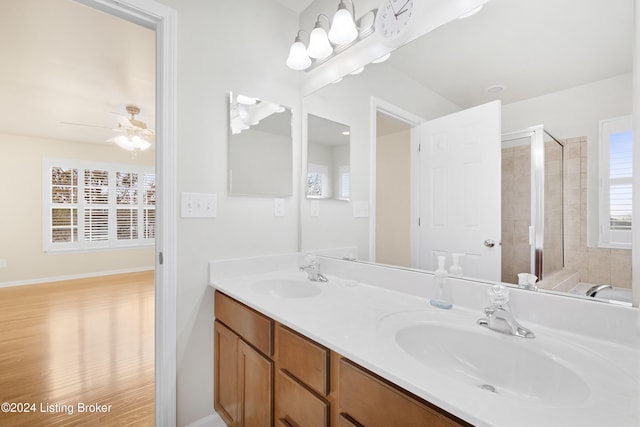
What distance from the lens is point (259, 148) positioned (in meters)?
1.75

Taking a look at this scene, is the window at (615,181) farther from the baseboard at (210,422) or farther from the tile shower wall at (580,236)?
the baseboard at (210,422)

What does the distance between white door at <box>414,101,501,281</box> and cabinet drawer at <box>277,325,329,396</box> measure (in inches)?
24.9

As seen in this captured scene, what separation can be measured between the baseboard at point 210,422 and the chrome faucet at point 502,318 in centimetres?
142

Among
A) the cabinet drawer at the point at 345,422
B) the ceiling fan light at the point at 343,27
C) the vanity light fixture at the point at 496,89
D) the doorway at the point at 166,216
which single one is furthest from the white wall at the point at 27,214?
the vanity light fixture at the point at 496,89

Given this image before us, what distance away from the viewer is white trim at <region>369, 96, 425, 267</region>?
1289mm

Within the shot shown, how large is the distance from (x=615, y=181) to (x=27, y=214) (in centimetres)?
709

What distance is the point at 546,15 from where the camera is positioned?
3.06 feet

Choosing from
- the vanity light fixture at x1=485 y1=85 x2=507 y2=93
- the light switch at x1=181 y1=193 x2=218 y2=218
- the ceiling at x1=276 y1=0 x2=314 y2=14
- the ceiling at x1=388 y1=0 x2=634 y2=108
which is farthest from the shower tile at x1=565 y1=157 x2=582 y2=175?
the ceiling at x1=276 y1=0 x2=314 y2=14

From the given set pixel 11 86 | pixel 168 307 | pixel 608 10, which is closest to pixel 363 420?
pixel 168 307

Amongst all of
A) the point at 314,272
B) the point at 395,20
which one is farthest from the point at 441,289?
the point at 395,20

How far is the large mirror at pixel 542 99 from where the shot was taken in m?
0.83

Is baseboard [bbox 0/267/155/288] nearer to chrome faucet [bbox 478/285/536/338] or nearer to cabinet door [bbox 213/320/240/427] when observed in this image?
cabinet door [bbox 213/320/240/427]

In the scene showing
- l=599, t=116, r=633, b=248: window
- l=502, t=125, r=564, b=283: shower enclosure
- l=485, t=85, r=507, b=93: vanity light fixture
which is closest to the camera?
l=599, t=116, r=633, b=248: window

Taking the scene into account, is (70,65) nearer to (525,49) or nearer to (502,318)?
(525,49)
